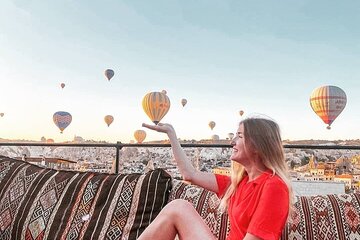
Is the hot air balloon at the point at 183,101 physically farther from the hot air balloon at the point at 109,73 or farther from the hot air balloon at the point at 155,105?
the hot air balloon at the point at 155,105

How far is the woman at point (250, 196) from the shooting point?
1319 millimetres

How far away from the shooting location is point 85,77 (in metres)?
25.7

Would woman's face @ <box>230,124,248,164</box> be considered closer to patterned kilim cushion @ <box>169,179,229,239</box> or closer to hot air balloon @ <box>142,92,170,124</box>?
patterned kilim cushion @ <box>169,179,229,239</box>

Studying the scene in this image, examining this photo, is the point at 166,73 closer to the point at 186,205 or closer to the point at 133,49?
the point at 133,49

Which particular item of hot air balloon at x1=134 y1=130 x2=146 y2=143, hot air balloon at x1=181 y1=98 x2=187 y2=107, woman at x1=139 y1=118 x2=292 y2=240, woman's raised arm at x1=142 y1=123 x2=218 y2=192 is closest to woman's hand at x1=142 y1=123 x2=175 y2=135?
woman's raised arm at x1=142 y1=123 x2=218 y2=192

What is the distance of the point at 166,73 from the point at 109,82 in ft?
31.1

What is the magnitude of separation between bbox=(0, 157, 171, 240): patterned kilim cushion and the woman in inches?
7.1

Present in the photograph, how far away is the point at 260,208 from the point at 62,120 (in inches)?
616

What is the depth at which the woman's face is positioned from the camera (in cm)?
161

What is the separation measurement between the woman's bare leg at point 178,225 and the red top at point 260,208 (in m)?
0.12

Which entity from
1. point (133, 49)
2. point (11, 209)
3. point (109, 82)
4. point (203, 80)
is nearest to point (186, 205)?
point (11, 209)

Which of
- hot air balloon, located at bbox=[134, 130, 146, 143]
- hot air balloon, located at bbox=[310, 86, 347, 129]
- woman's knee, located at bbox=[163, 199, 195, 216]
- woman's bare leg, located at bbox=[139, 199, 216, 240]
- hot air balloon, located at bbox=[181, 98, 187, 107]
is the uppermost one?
hot air balloon, located at bbox=[181, 98, 187, 107]

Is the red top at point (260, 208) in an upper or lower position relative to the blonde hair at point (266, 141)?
lower

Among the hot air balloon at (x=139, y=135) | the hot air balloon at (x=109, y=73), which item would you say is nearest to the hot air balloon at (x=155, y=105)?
the hot air balloon at (x=109, y=73)
